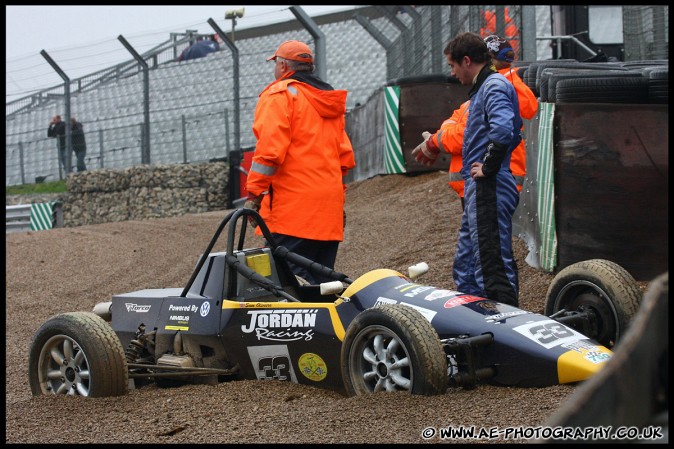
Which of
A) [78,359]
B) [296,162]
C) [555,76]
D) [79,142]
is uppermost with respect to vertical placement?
[79,142]

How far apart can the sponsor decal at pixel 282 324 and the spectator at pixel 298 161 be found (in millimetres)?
1134

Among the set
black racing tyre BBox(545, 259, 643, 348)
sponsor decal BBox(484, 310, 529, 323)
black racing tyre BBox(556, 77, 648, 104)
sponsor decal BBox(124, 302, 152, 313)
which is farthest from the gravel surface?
black racing tyre BBox(556, 77, 648, 104)

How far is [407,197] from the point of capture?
1251 cm

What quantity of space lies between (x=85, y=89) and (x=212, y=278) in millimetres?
14473

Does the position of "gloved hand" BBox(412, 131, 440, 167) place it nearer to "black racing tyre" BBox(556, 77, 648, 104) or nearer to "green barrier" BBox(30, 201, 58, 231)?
"black racing tyre" BBox(556, 77, 648, 104)

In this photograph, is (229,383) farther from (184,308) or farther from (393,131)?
(393,131)

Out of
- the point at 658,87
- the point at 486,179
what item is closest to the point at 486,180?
the point at 486,179

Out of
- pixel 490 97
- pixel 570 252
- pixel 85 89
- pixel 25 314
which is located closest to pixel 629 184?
pixel 570 252

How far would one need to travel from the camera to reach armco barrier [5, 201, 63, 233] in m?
20.3

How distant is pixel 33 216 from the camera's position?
20391 mm

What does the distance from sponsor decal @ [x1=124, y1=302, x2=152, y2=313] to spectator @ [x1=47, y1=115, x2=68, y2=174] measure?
49.7 ft

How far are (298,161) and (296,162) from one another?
14 mm

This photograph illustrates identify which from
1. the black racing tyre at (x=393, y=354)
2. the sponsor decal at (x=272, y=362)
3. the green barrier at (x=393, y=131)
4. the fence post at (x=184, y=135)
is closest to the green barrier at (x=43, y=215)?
the fence post at (x=184, y=135)

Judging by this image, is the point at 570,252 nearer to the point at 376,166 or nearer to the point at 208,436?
the point at 208,436
